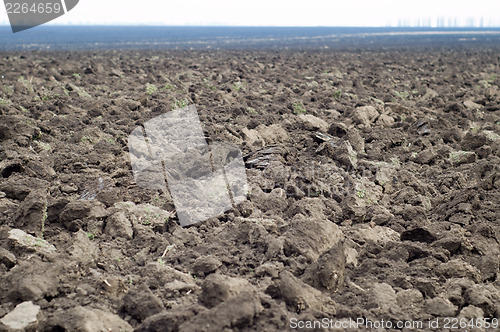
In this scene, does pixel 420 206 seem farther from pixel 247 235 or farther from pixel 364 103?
pixel 364 103

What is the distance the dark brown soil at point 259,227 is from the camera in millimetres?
3229

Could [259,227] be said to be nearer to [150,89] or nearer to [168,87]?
[150,89]

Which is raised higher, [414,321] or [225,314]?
[225,314]

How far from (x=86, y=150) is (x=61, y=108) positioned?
2572 mm

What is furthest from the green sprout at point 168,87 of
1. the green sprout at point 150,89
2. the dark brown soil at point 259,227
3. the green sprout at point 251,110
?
the green sprout at point 251,110

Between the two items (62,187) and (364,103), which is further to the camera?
(364,103)

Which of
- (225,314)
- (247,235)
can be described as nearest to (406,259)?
(247,235)

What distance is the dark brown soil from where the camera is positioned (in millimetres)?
3229

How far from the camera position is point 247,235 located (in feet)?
13.9

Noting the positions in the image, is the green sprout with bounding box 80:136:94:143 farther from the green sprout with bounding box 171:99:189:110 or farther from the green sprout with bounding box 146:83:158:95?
the green sprout with bounding box 146:83:158:95

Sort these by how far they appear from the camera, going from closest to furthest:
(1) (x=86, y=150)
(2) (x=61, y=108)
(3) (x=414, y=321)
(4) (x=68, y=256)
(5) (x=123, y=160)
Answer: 1. (3) (x=414, y=321)
2. (4) (x=68, y=256)
3. (5) (x=123, y=160)
4. (1) (x=86, y=150)
5. (2) (x=61, y=108)

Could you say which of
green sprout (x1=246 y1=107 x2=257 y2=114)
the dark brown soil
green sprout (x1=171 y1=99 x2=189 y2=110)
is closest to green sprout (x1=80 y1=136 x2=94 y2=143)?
the dark brown soil

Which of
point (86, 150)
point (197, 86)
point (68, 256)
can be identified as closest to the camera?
point (68, 256)

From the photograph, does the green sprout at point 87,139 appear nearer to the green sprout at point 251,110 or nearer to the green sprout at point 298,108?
the green sprout at point 251,110
